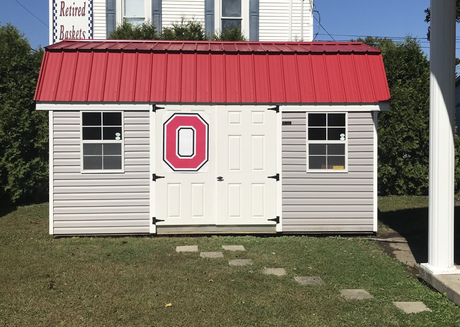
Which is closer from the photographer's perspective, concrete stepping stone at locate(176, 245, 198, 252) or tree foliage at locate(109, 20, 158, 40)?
concrete stepping stone at locate(176, 245, 198, 252)

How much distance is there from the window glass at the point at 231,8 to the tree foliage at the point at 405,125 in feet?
15.7

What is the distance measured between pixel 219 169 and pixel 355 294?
158 inches

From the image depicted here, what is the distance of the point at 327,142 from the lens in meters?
9.08

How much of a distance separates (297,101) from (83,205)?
4.32 meters

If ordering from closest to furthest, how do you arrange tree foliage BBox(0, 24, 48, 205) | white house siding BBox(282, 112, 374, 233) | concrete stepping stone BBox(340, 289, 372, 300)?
1. concrete stepping stone BBox(340, 289, 372, 300)
2. white house siding BBox(282, 112, 374, 233)
3. tree foliage BBox(0, 24, 48, 205)

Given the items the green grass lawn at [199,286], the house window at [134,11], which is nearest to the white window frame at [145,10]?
the house window at [134,11]

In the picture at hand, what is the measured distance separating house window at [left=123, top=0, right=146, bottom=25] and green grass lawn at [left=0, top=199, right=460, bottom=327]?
29.7 feet

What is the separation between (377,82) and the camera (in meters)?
9.13

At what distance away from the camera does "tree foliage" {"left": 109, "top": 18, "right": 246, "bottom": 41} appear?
45.3ft

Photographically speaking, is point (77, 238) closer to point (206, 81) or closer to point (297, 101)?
point (206, 81)

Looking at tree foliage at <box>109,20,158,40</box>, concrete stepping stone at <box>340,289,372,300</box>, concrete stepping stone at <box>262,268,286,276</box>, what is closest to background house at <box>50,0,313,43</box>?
tree foliage at <box>109,20,158,40</box>

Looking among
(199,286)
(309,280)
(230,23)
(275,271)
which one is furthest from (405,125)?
(199,286)

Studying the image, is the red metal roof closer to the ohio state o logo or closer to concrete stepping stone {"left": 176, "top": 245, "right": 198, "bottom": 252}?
the ohio state o logo

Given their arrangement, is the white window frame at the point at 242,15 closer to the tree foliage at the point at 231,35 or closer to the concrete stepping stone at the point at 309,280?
the tree foliage at the point at 231,35
